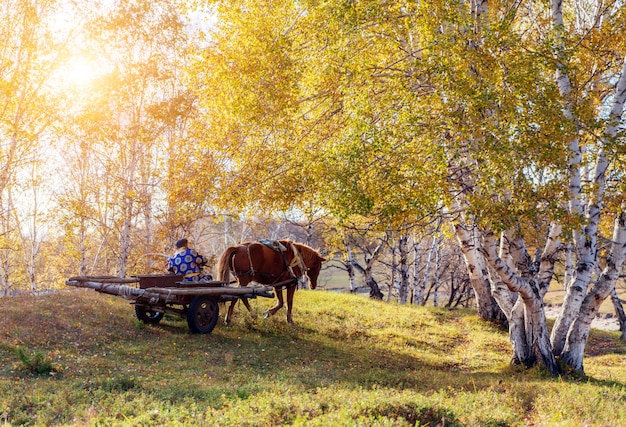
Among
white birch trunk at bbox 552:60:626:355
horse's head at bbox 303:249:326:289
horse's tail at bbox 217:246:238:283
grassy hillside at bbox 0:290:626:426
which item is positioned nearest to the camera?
grassy hillside at bbox 0:290:626:426

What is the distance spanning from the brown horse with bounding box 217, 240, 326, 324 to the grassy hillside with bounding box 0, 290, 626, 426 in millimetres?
974

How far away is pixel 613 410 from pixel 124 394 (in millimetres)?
6812

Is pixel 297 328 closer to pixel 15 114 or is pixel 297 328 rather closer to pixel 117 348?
pixel 117 348

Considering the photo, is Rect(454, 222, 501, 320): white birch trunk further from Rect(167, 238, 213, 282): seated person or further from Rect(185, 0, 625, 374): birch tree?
Rect(167, 238, 213, 282): seated person

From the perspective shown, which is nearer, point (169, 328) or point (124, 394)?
point (124, 394)

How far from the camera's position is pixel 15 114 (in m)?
17.6

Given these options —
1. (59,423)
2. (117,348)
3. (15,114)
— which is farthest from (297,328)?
(15,114)

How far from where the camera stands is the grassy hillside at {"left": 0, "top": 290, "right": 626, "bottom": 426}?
239 inches

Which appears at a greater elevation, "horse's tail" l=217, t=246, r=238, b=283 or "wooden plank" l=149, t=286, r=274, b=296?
"horse's tail" l=217, t=246, r=238, b=283

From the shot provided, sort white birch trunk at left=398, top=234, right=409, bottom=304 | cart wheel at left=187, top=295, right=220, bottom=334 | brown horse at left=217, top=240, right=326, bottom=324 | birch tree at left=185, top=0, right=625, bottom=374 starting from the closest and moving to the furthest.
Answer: birch tree at left=185, top=0, right=625, bottom=374 < cart wheel at left=187, top=295, right=220, bottom=334 < brown horse at left=217, top=240, right=326, bottom=324 < white birch trunk at left=398, top=234, right=409, bottom=304

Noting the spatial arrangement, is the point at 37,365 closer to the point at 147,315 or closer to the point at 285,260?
the point at 147,315

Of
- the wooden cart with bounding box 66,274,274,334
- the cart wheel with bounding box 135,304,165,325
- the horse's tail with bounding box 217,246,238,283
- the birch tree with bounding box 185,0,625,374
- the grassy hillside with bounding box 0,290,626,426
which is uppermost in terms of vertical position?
the birch tree with bounding box 185,0,625,374

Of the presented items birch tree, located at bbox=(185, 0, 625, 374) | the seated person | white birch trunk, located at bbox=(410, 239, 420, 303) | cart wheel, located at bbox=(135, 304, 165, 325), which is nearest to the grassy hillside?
cart wheel, located at bbox=(135, 304, 165, 325)

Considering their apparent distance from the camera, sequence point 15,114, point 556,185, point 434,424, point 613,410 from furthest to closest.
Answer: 1. point 15,114
2. point 556,185
3. point 613,410
4. point 434,424
